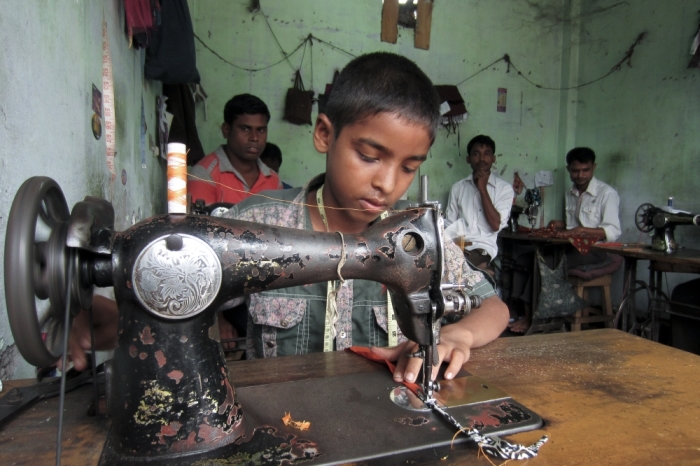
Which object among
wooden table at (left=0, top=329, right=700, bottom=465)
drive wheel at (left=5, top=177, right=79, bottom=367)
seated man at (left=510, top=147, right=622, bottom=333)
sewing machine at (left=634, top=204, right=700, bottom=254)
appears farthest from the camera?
seated man at (left=510, top=147, right=622, bottom=333)

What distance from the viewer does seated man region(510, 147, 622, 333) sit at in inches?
179

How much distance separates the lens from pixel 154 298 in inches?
27.4

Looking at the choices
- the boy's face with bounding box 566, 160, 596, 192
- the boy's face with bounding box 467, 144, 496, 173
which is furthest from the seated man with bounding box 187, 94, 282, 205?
the boy's face with bounding box 566, 160, 596, 192

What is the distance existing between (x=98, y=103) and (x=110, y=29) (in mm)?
439

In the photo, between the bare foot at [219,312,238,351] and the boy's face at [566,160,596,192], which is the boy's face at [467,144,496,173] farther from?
the bare foot at [219,312,238,351]

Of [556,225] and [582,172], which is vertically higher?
[582,172]

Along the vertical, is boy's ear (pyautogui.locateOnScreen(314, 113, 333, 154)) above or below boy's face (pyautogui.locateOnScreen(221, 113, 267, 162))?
below

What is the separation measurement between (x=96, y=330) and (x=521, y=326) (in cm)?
457

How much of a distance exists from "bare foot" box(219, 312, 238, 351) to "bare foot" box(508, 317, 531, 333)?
328 centimetres

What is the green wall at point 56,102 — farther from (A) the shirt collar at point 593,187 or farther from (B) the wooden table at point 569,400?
(A) the shirt collar at point 593,187

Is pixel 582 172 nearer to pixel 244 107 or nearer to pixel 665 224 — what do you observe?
pixel 665 224

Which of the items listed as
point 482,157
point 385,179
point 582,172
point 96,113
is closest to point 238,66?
point 482,157

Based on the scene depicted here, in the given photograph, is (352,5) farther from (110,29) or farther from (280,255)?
(280,255)

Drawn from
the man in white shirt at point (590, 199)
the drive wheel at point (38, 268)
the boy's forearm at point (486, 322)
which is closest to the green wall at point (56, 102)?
the drive wheel at point (38, 268)
